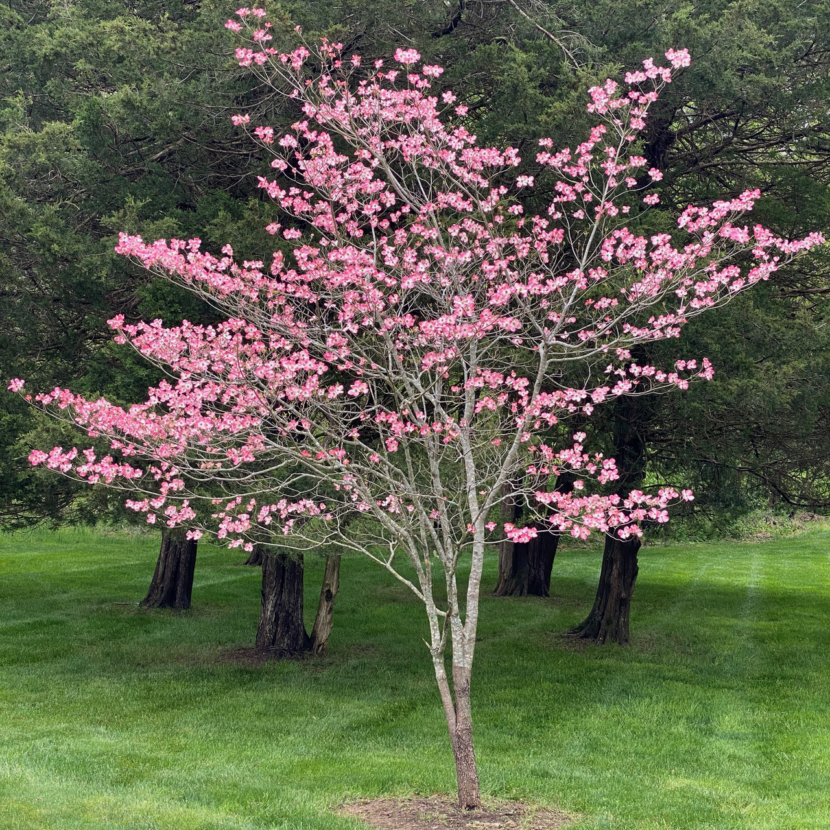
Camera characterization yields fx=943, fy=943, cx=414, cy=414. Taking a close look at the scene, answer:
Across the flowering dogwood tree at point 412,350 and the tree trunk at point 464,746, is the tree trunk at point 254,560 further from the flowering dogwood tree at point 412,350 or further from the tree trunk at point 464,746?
the tree trunk at point 464,746

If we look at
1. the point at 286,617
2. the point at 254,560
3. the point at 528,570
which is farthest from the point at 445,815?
the point at 254,560

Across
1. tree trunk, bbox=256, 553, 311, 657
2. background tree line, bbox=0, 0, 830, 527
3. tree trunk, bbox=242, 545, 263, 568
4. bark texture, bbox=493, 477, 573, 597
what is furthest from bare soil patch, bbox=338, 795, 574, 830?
tree trunk, bbox=242, 545, 263, 568

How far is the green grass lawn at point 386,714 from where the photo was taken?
8.70m

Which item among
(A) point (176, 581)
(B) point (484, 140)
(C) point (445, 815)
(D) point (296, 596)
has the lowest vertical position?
(C) point (445, 815)

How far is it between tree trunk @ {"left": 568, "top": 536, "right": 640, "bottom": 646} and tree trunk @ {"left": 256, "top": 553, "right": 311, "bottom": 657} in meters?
5.27

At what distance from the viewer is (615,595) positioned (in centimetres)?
1677

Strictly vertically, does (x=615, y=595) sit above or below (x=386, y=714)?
above

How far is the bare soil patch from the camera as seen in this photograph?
25.8 ft

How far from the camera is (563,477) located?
60.9 feet

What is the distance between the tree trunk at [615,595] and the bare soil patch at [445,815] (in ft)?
27.2

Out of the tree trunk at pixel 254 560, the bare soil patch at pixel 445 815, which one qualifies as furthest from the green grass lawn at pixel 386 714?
the tree trunk at pixel 254 560

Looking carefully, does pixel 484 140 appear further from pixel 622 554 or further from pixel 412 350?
pixel 622 554

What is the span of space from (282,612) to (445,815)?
26.0ft

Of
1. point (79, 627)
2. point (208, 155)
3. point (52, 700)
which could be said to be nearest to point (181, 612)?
point (79, 627)
